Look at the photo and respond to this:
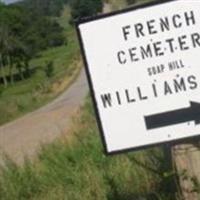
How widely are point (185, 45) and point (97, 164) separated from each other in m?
2.94

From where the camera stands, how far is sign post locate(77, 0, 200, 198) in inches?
151

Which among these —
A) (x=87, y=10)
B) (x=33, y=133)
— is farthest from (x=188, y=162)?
(x=87, y=10)

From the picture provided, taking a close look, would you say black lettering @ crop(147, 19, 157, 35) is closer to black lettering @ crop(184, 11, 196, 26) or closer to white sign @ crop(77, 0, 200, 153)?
white sign @ crop(77, 0, 200, 153)

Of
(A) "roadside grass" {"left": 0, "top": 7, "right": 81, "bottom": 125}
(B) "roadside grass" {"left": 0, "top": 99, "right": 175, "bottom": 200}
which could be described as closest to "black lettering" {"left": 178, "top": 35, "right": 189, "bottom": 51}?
(B) "roadside grass" {"left": 0, "top": 99, "right": 175, "bottom": 200}

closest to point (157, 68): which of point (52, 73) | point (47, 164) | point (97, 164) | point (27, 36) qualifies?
point (97, 164)

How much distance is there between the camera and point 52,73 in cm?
8356

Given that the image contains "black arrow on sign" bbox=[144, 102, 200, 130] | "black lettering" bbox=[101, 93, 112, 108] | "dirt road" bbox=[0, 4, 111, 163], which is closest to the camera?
"black arrow on sign" bbox=[144, 102, 200, 130]

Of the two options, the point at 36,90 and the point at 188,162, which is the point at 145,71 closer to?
the point at 188,162

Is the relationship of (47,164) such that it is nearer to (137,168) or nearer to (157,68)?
(137,168)

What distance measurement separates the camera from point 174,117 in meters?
3.85

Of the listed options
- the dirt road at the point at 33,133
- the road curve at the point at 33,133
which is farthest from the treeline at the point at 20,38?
the dirt road at the point at 33,133

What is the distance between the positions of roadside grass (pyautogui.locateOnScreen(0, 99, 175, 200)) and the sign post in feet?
1.83

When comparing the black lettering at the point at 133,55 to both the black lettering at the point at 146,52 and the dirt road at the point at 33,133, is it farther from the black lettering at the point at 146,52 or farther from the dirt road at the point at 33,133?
the dirt road at the point at 33,133

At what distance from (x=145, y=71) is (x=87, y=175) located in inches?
93.6
